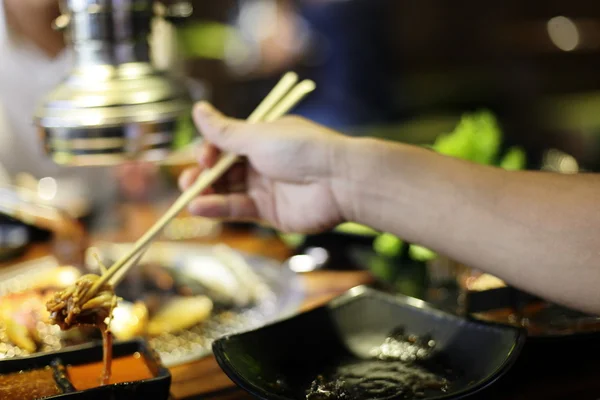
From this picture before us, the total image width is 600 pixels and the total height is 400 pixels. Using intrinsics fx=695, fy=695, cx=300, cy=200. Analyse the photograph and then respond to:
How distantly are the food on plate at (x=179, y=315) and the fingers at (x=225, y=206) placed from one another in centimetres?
25

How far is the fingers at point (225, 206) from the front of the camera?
1964 millimetres

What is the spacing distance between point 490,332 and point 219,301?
2.74 ft

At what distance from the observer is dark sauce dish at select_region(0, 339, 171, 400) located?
48.8 inches

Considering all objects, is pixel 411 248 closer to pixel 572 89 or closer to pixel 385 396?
pixel 385 396

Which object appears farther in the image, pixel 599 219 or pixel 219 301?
pixel 219 301

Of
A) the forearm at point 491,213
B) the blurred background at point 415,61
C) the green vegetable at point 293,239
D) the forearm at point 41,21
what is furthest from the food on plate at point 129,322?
the blurred background at point 415,61

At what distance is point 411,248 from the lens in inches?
87.7

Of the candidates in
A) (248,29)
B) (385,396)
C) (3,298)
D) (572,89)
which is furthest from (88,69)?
(572,89)

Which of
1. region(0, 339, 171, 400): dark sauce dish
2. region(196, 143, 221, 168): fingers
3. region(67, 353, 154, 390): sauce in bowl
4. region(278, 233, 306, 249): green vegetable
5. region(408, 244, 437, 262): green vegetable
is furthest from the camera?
region(278, 233, 306, 249): green vegetable

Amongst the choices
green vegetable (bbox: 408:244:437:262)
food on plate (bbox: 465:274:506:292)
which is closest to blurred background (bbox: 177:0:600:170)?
green vegetable (bbox: 408:244:437:262)

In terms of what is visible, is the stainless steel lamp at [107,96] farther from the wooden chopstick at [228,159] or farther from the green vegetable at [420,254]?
the green vegetable at [420,254]

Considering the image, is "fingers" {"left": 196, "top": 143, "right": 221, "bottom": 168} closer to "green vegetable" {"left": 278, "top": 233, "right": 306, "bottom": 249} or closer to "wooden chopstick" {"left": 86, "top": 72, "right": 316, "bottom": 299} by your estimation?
"wooden chopstick" {"left": 86, "top": 72, "right": 316, "bottom": 299}

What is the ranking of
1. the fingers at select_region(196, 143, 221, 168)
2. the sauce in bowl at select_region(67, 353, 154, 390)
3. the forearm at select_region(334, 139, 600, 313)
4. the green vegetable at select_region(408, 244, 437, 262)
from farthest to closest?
1. the green vegetable at select_region(408, 244, 437, 262)
2. the fingers at select_region(196, 143, 221, 168)
3. the forearm at select_region(334, 139, 600, 313)
4. the sauce in bowl at select_region(67, 353, 154, 390)

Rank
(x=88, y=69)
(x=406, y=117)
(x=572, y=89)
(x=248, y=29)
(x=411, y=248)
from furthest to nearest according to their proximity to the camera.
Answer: (x=572, y=89), (x=406, y=117), (x=248, y=29), (x=411, y=248), (x=88, y=69)
